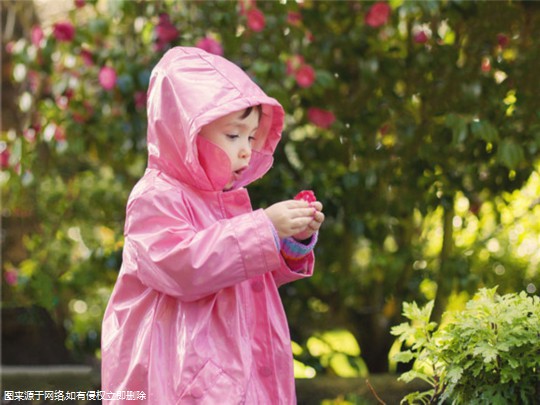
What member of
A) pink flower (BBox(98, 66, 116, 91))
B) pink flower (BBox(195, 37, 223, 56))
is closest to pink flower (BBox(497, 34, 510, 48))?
pink flower (BBox(195, 37, 223, 56))

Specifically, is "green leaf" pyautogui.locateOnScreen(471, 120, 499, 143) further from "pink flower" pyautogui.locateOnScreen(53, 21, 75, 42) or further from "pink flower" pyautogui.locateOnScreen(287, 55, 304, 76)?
"pink flower" pyautogui.locateOnScreen(53, 21, 75, 42)

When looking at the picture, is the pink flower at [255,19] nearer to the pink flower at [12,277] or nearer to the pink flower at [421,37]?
the pink flower at [421,37]

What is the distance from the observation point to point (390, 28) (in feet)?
12.7

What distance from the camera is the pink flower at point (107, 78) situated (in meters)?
3.69

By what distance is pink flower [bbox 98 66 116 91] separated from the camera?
3691 millimetres

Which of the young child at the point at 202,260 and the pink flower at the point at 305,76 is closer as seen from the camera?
the young child at the point at 202,260

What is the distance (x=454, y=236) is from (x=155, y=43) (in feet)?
4.74

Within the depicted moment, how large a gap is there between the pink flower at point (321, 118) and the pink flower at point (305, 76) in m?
0.21

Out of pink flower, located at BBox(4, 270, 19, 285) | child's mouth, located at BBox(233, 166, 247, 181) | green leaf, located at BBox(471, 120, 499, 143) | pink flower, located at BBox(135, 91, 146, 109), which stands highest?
child's mouth, located at BBox(233, 166, 247, 181)

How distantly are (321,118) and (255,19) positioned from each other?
1.60ft

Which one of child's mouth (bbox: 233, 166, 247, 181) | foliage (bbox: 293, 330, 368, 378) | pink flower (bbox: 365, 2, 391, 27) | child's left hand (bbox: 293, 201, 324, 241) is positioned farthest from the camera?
foliage (bbox: 293, 330, 368, 378)

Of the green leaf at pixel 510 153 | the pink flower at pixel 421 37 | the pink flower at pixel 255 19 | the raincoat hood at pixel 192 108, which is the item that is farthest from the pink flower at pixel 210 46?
the raincoat hood at pixel 192 108

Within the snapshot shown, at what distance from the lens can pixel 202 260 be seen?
6.33 ft

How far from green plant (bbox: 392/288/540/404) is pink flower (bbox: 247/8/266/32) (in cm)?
179
